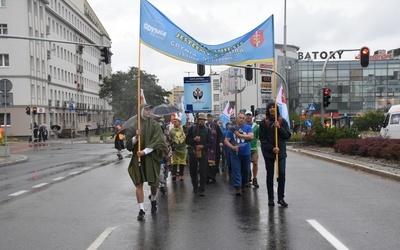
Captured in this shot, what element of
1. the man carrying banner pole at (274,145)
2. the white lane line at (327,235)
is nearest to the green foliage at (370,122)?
the man carrying banner pole at (274,145)

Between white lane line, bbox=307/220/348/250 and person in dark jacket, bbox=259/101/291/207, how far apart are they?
4.72ft

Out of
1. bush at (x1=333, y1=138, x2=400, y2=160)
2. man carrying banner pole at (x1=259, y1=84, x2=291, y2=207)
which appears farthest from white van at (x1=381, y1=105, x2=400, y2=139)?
man carrying banner pole at (x1=259, y1=84, x2=291, y2=207)

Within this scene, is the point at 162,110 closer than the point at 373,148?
Yes

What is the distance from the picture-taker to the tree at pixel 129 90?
6800cm

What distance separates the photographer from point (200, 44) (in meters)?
10.0

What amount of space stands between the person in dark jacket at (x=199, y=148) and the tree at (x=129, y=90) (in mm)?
56857

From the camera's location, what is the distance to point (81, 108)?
79.1 meters

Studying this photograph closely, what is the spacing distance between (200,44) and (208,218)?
13.3 ft

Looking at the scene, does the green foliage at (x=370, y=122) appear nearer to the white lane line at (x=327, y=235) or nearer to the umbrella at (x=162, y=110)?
the umbrella at (x=162, y=110)

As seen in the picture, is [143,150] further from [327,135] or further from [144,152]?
[327,135]

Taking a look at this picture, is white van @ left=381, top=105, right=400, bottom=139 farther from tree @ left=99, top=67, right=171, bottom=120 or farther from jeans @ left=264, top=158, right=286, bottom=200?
tree @ left=99, top=67, right=171, bottom=120

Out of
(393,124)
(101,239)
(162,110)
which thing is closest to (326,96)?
(393,124)

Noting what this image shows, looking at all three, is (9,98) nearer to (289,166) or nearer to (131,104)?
(289,166)

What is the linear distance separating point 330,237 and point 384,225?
1.20 meters
